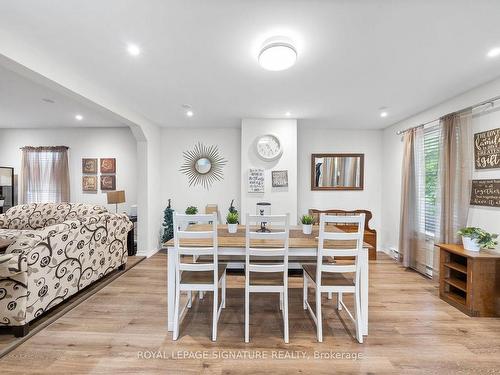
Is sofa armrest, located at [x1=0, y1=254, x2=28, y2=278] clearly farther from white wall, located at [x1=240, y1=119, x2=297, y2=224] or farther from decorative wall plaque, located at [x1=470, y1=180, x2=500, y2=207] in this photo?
decorative wall plaque, located at [x1=470, y1=180, x2=500, y2=207]

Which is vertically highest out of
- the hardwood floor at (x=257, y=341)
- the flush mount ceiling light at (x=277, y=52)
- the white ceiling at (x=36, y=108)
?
the white ceiling at (x=36, y=108)

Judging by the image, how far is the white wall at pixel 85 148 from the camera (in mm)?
4961

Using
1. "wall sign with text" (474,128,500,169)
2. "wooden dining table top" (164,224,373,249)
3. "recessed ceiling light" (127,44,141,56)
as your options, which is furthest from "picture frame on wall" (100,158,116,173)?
"wall sign with text" (474,128,500,169)

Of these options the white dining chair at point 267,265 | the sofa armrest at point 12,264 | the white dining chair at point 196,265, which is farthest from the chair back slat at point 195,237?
the sofa armrest at point 12,264

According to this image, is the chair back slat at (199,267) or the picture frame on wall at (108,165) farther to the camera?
the picture frame on wall at (108,165)

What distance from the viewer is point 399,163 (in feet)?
13.9

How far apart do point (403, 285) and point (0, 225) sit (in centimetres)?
653

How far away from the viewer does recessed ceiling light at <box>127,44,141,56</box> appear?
1953 millimetres

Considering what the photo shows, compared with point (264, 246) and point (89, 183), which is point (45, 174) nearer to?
point (89, 183)

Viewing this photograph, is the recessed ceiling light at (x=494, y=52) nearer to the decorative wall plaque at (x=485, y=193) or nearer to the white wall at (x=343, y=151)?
the decorative wall plaque at (x=485, y=193)

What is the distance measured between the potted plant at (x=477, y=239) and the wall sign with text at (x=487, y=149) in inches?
29.7

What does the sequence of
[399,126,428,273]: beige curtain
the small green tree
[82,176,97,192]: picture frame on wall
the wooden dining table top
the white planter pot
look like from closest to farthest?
the wooden dining table top
the white planter pot
[399,126,428,273]: beige curtain
the small green tree
[82,176,97,192]: picture frame on wall

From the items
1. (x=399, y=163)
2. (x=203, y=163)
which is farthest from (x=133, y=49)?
(x=399, y=163)

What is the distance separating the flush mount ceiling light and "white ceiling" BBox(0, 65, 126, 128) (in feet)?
8.77
